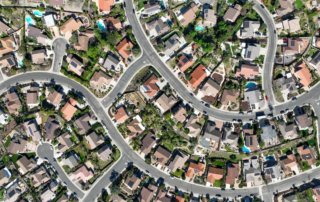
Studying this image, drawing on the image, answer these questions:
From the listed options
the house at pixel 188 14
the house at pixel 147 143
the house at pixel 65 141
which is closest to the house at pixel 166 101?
the house at pixel 147 143

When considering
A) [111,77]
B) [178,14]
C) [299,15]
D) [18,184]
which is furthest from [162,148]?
[299,15]

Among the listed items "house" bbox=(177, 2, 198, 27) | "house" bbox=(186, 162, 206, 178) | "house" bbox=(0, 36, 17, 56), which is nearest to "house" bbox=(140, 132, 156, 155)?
"house" bbox=(186, 162, 206, 178)

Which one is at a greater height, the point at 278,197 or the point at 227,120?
the point at 227,120

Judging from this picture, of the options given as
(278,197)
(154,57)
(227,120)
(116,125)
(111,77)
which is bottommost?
(116,125)

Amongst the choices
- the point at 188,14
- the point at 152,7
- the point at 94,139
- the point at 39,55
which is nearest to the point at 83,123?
the point at 94,139

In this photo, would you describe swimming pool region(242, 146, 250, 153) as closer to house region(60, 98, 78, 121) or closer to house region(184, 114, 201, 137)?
house region(184, 114, 201, 137)

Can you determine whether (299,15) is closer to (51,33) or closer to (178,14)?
(178,14)
